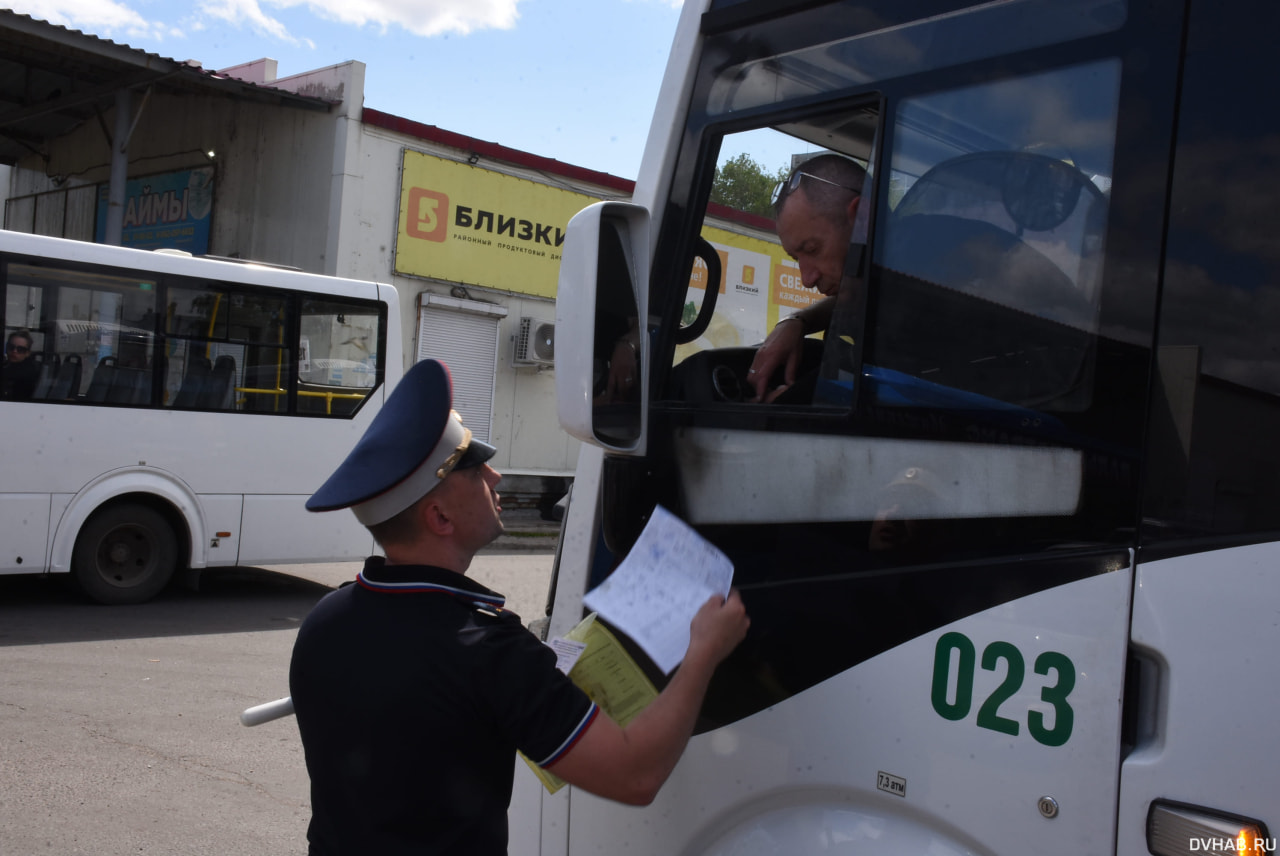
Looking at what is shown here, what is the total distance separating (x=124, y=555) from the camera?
9422mm

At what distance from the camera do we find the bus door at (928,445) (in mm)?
1607

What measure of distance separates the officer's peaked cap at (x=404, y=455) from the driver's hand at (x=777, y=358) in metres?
0.71

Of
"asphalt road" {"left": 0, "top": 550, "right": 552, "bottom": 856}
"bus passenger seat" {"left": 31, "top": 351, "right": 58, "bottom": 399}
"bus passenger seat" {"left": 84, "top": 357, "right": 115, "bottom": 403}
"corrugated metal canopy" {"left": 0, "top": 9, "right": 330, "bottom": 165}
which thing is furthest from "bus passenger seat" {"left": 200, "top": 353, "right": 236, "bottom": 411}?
"corrugated metal canopy" {"left": 0, "top": 9, "right": 330, "bottom": 165}

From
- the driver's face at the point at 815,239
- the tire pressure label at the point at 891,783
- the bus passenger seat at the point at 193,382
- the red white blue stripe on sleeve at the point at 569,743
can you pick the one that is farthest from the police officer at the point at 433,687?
the bus passenger seat at the point at 193,382

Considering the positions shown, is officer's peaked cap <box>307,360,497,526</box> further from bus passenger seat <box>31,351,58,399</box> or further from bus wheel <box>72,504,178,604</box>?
bus wheel <box>72,504,178,604</box>

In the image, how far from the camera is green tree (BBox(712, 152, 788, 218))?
7.83 ft

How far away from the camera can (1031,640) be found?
1614 mm

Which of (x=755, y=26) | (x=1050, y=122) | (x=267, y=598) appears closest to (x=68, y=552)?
(x=267, y=598)

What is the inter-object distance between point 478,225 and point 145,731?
1139 cm

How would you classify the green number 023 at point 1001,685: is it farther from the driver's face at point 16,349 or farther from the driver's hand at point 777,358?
the driver's face at point 16,349

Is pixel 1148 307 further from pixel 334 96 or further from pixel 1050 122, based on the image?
pixel 334 96

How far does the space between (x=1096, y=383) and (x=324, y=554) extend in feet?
30.4

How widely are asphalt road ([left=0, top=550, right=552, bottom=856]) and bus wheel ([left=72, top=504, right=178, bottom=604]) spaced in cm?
18

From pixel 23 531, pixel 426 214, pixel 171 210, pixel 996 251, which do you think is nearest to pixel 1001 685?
pixel 996 251
